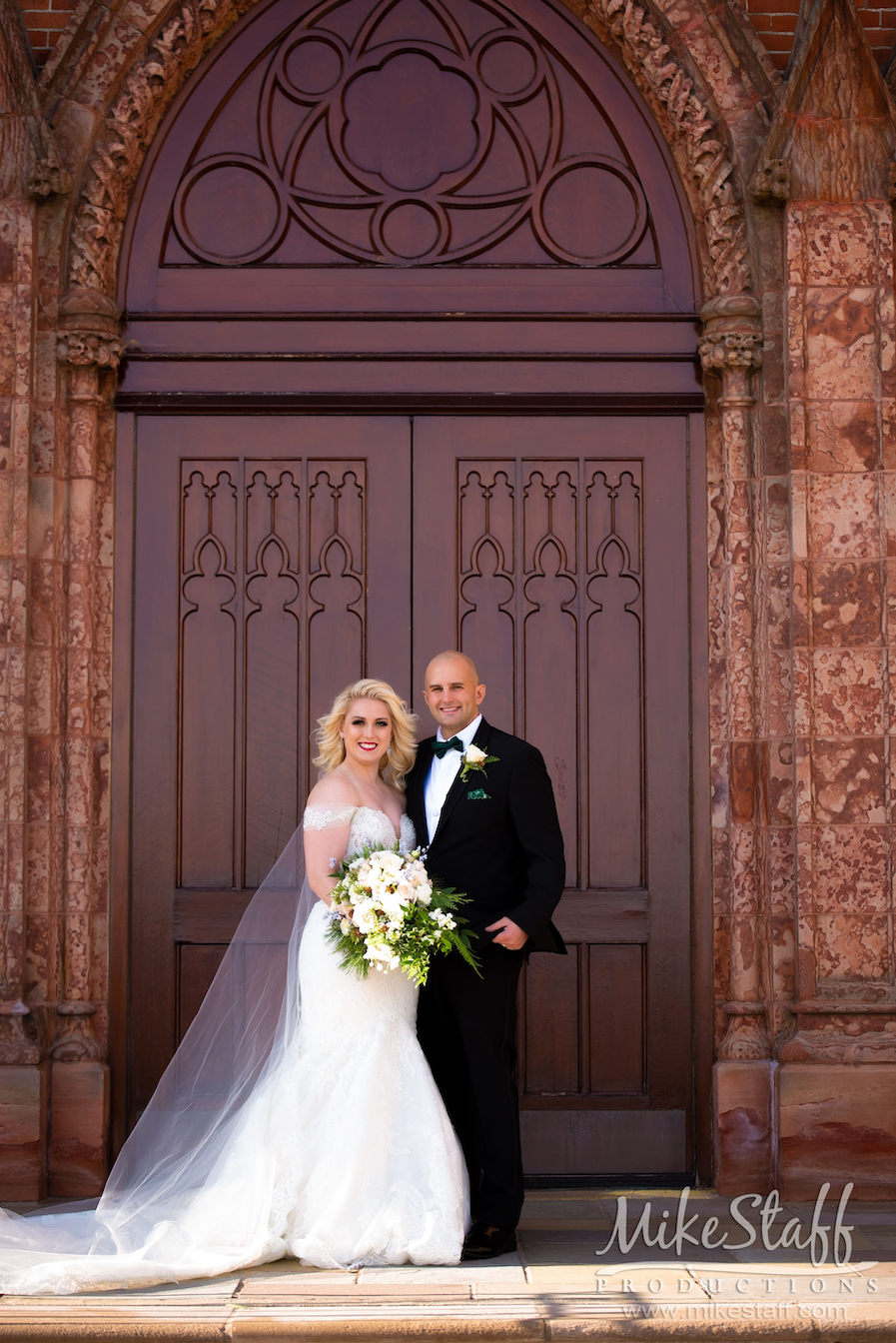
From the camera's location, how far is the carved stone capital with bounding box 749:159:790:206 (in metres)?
5.18

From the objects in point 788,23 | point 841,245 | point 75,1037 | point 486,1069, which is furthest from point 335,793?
point 788,23

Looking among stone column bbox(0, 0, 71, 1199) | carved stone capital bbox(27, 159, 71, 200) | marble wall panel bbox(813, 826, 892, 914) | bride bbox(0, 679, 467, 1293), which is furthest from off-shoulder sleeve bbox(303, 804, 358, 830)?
carved stone capital bbox(27, 159, 71, 200)

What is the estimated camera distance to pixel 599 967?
17.4ft

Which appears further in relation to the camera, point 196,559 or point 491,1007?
point 196,559

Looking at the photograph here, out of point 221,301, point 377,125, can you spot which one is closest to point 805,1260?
point 221,301

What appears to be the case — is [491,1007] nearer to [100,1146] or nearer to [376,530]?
[100,1146]

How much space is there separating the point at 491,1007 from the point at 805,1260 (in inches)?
53.5

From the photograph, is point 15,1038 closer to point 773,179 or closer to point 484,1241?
point 484,1241

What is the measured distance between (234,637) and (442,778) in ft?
4.69

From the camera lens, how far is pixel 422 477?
5.48 m

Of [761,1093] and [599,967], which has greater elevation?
[599,967]

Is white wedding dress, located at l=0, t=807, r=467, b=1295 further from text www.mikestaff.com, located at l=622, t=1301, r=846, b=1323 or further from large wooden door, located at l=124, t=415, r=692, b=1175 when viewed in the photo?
large wooden door, located at l=124, t=415, r=692, b=1175

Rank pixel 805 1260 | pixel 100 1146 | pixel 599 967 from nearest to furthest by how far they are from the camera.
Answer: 1. pixel 805 1260
2. pixel 100 1146
3. pixel 599 967

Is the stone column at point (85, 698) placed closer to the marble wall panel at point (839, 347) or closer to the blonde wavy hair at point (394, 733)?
the blonde wavy hair at point (394, 733)
